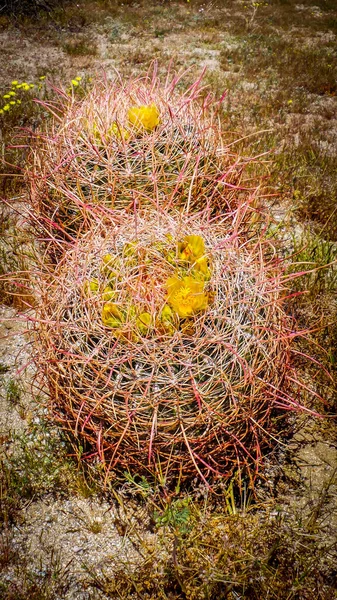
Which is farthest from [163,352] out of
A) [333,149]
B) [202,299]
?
[333,149]

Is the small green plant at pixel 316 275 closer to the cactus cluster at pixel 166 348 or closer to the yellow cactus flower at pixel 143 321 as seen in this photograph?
the cactus cluster at pixel 166 348

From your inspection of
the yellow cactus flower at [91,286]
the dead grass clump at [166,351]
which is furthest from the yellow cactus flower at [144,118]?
the yellow cactus flower at [91,286]

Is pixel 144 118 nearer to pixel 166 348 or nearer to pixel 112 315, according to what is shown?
pixel 112 315

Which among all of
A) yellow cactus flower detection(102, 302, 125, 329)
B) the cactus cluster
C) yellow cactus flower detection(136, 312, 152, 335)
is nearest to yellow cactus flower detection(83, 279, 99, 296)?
the cactus cluster

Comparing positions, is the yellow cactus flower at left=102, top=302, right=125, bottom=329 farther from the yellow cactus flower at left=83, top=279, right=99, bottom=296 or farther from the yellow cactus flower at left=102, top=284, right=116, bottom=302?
the yellow cactus flower at left=83, top=279, right=99, bottom=296

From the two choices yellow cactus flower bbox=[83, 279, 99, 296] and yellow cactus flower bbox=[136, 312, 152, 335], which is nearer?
yellow cactus flower bbox=[136, 312, 152, 335]

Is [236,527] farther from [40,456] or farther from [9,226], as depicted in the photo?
[9,226]

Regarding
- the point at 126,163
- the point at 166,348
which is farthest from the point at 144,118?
the point at 166,348
